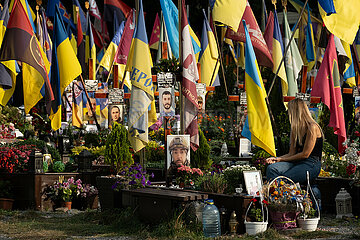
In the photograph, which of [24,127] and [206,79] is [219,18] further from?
[24,127]

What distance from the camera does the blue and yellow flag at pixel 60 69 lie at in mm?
13539

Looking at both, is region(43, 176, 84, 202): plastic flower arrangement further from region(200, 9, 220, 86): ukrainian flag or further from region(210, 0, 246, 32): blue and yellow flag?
region(200, 9, 220, 86): ukrainian flag

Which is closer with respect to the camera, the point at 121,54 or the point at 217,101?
the point at 121,54

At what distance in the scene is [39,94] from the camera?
12.3m

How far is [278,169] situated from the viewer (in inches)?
331

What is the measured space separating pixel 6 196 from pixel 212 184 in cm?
481

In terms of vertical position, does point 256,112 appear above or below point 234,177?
above

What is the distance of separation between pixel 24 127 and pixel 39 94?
8592 millimetres

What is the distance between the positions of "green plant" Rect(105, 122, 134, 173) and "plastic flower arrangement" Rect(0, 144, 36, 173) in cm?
208

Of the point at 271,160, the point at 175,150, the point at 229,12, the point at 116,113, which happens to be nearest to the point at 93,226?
the point at 175,150

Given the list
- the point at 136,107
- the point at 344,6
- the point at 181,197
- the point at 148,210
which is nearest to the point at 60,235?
the point at 148,210

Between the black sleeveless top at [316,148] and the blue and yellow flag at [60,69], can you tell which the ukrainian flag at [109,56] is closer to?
the blue and yellow flag at [60,69]

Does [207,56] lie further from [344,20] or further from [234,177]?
[234,177]

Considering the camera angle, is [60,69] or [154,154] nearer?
[60,69]
